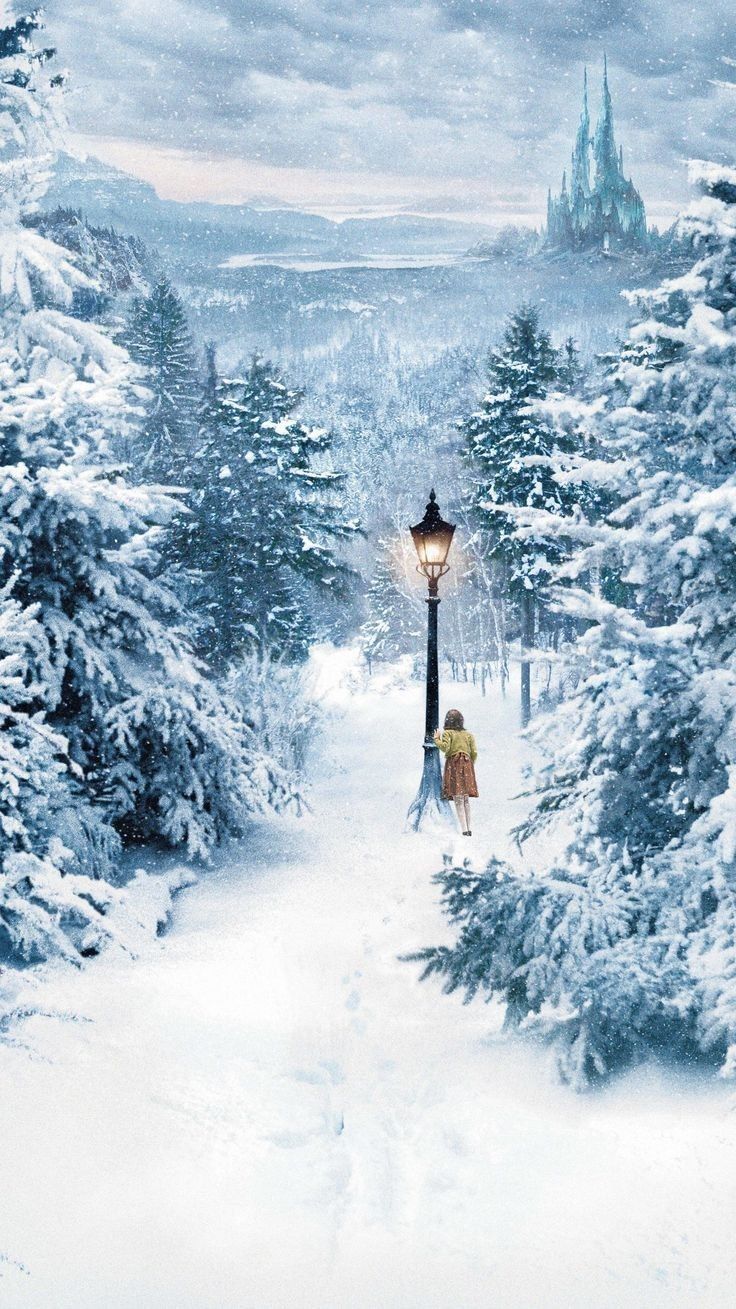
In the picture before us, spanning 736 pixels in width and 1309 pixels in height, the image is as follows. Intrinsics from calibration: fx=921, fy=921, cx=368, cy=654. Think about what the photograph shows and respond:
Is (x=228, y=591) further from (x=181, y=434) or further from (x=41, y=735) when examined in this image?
(x=41, y=735)

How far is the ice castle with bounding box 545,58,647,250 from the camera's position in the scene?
775 inches

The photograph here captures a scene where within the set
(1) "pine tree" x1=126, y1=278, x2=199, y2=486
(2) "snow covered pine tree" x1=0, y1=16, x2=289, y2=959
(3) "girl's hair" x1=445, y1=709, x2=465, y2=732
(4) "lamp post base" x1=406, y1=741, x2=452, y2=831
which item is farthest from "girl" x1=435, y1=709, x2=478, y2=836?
(1) "pine tree" x1=126, y1=278, x2=199, y2=486

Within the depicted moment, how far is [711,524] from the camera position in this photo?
14.2 ft

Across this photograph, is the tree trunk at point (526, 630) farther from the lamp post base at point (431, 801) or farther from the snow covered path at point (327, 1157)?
the snow covered path at point (327, 1157)

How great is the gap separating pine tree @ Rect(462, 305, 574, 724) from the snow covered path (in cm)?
1265

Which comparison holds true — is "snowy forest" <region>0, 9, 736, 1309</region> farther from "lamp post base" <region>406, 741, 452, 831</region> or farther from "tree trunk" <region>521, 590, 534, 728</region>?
"tree trunk" <region>521, 590, 534, 728</region>

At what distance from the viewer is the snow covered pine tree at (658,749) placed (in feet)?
14.5

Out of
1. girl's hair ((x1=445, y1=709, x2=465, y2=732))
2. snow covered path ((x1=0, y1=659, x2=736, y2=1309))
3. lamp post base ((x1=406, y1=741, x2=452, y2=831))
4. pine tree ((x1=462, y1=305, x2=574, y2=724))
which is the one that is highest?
pine tree ((x1=462, y1=305, x2=574, y2=724))

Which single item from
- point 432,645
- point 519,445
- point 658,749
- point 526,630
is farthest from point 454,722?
point 526,630

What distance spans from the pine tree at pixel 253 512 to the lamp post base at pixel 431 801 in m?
5.94

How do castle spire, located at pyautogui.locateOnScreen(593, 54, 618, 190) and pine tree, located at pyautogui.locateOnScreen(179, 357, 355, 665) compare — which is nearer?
pine tree, located at pyautogui.locateOnScreen(179, 357, 355, 665)

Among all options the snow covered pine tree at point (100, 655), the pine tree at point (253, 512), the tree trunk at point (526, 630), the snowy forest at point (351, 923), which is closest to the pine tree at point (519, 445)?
the tree trunk at point (526, 630)

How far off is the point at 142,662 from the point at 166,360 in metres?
14.6

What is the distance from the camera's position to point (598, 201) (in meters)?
26.6
